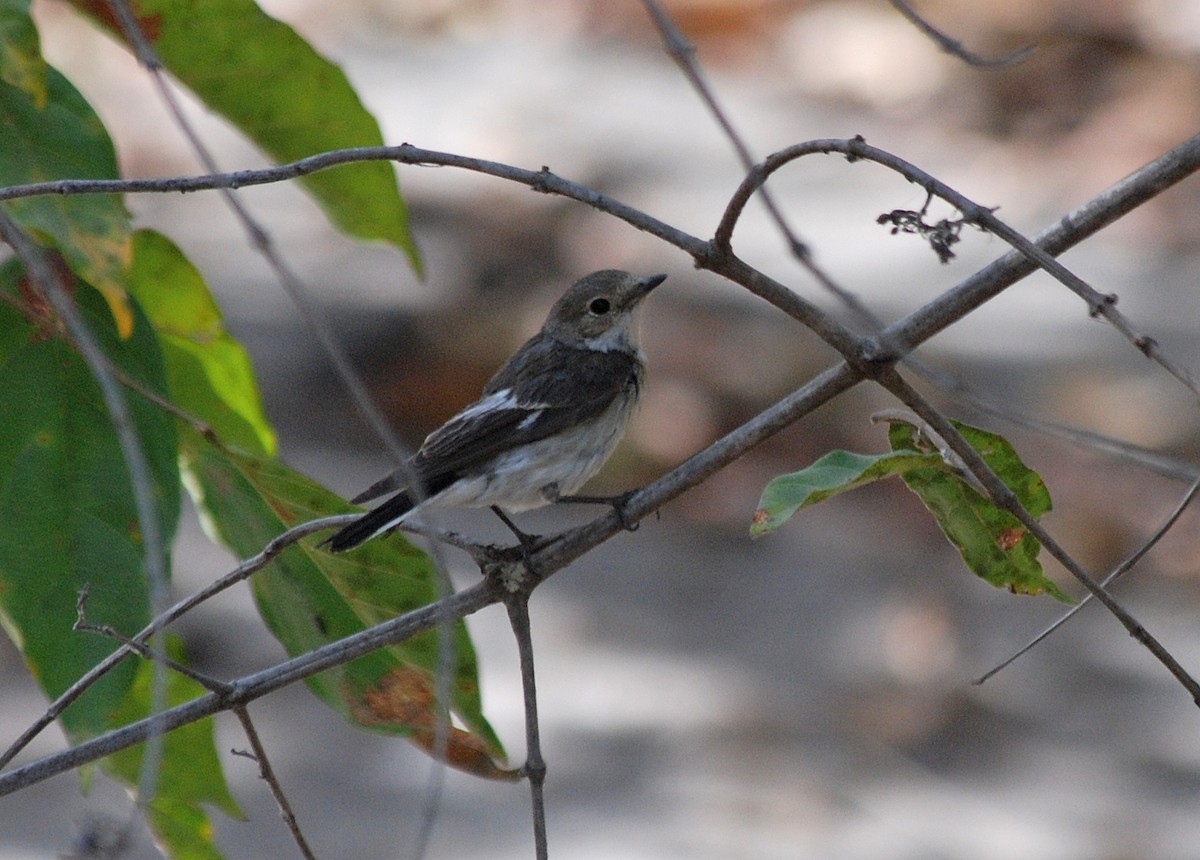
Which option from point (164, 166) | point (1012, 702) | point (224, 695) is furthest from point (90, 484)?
point (164, 166)

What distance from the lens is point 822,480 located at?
2.42m

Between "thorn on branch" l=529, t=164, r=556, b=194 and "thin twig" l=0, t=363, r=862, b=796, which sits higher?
"thorn on branch" l=529, t=164, r=556, b=194

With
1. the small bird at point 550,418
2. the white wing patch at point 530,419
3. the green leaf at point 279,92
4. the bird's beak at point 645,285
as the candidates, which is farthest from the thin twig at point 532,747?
the bird's beak at point 645,285

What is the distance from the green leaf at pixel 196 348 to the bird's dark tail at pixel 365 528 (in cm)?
41

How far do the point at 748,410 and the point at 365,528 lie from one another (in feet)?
22.4

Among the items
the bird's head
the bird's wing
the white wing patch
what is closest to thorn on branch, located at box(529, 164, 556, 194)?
the bird's wing

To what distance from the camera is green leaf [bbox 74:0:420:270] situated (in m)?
3.17

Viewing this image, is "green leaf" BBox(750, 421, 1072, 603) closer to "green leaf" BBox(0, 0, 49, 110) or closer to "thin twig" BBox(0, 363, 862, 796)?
"thin twig" BBox(0, 363, 862, 796)

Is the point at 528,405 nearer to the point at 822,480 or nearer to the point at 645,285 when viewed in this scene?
the point at 645,285

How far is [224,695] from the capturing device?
2.41 m

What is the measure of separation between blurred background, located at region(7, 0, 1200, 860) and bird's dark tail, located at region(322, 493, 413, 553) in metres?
2.74

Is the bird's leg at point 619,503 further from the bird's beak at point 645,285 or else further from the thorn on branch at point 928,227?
the bird's beak at point 645,285

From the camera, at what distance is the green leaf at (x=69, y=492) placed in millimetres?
2730

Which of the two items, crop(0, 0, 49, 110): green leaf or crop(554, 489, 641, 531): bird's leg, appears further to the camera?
crop(554, 489, 641, 531): bird's leg
